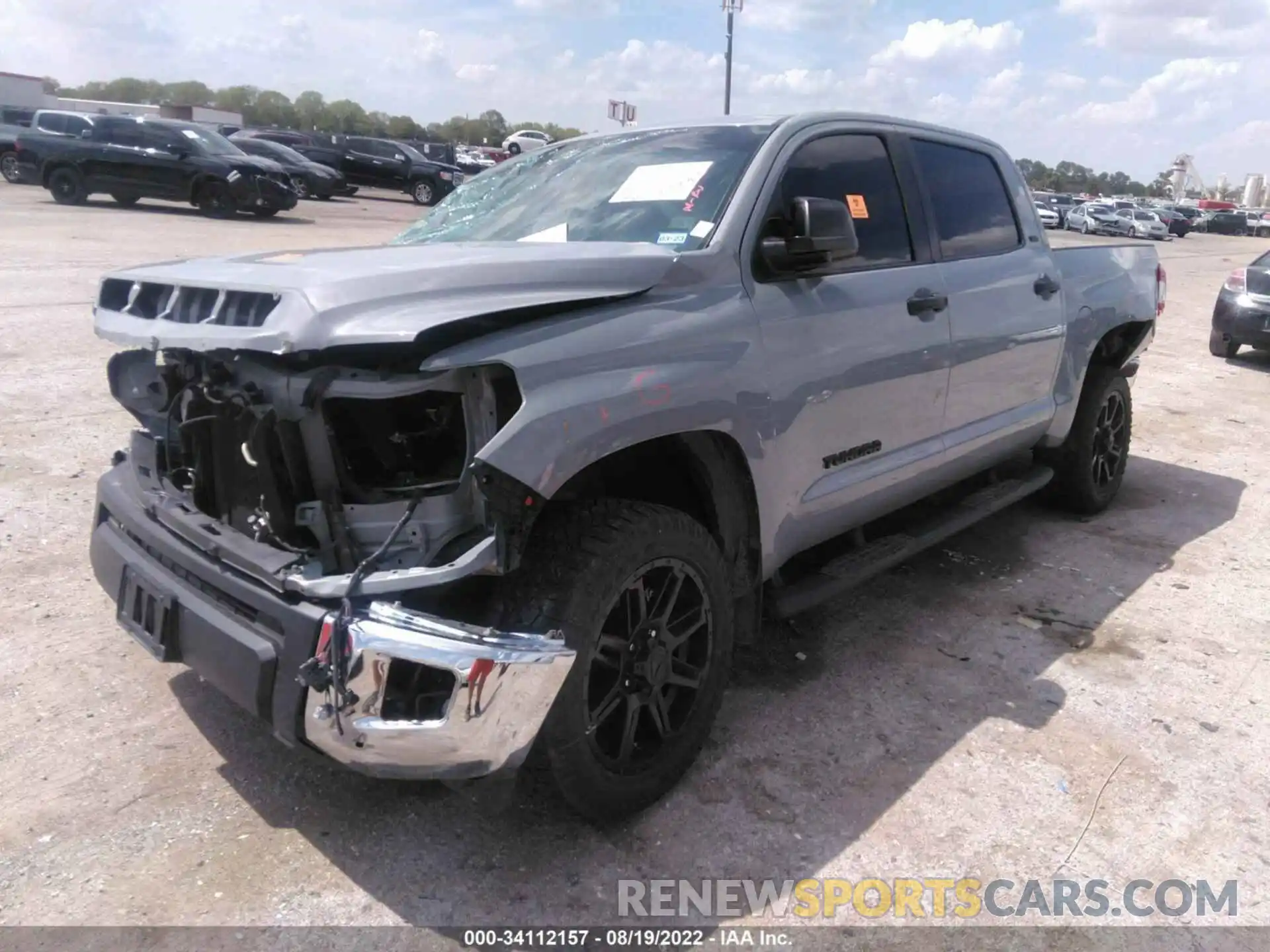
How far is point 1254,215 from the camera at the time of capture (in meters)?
61.6

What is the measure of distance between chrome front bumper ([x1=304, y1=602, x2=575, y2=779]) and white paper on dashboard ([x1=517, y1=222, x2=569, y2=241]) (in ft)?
4.92

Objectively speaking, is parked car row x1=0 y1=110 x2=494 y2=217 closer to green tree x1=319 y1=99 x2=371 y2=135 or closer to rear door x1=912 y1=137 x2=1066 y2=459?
rear door x1=912 y1=137 x2=1066 y2=459

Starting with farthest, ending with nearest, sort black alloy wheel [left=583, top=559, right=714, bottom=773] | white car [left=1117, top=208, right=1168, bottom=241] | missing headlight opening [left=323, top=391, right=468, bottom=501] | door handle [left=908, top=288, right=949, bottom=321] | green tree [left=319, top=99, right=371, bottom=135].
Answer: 1. green tree [left=319, top=99, right=371, bottom=135]
2. white car [left=1117, top=208, right=1168, bottom=241]
3. door handle [left=908, top=288, right=949, bottom=321]
4. black alloy wheel [left=583, top=559, right=714, bottom=773]
5. missing headlight opening [left=323, top=391, right=468, bottom=501]

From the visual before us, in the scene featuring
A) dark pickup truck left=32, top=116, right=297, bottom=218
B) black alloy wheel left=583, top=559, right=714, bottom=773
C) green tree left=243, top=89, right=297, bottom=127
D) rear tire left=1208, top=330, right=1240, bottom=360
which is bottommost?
black alloy wheel left=583, top=559, right=714, bottom=773

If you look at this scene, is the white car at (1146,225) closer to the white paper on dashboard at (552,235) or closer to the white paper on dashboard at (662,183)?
the white paper on dashboard at (662,183)

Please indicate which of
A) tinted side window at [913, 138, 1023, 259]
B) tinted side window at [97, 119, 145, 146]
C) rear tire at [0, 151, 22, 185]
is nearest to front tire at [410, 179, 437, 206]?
tinted side window at [97, 119, 145, 146]

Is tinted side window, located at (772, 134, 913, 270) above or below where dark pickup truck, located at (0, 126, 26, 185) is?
below

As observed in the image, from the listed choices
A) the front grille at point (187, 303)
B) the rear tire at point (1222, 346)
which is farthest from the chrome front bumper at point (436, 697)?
the rear tire at point (1222, 346)

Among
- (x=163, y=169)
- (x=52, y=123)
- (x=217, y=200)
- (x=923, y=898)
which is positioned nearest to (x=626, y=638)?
(x=923, y=898)

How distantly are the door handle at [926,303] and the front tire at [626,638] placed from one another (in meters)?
1.35

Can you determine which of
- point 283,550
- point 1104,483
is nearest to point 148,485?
point 283,550

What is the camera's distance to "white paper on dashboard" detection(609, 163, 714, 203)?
332 cm

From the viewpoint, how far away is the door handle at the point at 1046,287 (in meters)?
4.68

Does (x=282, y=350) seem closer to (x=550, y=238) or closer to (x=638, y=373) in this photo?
(x=638, y=373)
